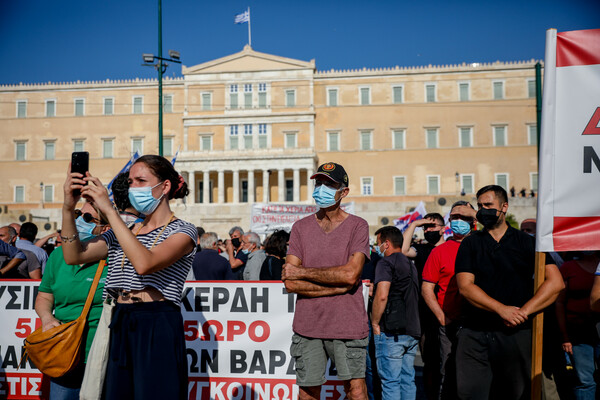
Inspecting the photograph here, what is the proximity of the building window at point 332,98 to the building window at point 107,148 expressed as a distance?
64.4 ft

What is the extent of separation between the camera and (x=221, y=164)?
47.6 m

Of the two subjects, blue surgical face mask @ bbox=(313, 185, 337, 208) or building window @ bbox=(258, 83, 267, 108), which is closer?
blue surgical face mask @ bbox=(313, 185, 337, 208)


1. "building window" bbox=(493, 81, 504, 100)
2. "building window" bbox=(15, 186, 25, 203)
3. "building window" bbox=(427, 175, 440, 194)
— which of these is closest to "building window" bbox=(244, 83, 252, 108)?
"building window" bbox=(427, 175, 440, 194)

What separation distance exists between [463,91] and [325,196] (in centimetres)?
4697

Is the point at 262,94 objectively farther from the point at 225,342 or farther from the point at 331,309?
the point at 331,309

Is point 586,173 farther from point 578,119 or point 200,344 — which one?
point 200,344

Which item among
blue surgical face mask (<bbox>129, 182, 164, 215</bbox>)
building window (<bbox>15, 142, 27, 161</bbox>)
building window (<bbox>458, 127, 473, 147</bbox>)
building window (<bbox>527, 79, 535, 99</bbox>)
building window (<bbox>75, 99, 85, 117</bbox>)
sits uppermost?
building window (<bbox>527, 79, 535, 99</bbox>)

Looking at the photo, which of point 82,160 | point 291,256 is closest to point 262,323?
point 291,256

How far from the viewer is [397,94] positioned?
4831 cm

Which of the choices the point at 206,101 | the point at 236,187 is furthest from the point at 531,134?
the point at 206,101

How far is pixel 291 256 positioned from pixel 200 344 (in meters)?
2.03

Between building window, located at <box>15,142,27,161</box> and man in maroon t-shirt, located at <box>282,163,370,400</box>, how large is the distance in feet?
177

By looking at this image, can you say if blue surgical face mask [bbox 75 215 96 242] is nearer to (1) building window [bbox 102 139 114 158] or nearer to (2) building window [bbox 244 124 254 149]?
(2) building window [bbox 244 124 254 149]

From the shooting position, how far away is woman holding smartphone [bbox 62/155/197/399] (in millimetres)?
2672
